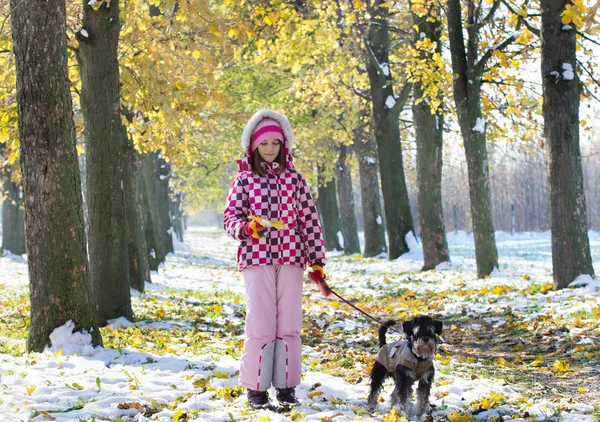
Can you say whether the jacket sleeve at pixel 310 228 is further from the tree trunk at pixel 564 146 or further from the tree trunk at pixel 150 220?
the tree trunk at pixel 150 220

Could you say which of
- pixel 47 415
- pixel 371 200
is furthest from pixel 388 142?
pixel 47 415

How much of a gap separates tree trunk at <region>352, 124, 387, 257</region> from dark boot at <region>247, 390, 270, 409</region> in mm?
18564

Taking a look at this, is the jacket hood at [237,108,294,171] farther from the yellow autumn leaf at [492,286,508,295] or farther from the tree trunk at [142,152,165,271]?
the tree trunk at [142,152,165,271]

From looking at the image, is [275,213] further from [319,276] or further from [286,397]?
[286,397]

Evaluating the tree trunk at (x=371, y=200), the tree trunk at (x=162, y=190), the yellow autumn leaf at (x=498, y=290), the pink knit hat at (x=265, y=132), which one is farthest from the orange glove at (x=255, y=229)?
the tree trunk at (x=162, y=190)

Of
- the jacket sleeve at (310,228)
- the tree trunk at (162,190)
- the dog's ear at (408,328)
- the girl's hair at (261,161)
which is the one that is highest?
the tree trunk at (162,190)

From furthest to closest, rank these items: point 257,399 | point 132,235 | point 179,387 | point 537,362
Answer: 1. point 132,235
2. point 537,362
3. point 179,387
4. point 257,399

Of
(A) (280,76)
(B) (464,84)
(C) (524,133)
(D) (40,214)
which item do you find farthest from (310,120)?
(D) (40,214)

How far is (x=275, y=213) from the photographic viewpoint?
505 cm

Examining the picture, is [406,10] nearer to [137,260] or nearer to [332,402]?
[137,260]

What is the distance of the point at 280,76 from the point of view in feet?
80.5

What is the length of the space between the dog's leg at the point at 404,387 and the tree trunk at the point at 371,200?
18.6 m

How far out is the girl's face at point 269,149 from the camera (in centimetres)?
507

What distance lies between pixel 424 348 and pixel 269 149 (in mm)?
1927
